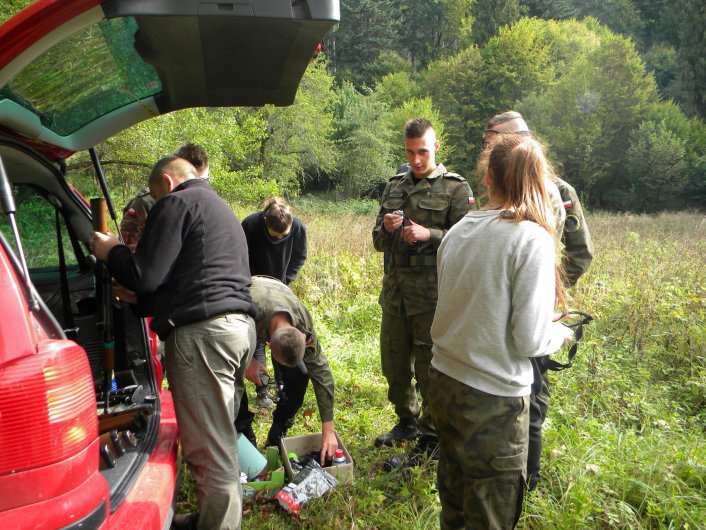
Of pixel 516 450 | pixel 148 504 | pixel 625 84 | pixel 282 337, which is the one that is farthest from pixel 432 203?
pixel 625 84

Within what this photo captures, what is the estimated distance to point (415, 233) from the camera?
10.3ft

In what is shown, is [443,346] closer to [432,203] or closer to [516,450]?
[516,450]

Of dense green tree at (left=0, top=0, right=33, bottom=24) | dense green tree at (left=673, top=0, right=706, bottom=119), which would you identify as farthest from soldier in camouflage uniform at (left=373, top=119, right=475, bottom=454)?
dense green tree at (left=673, top=0, right=706, bottom=119)

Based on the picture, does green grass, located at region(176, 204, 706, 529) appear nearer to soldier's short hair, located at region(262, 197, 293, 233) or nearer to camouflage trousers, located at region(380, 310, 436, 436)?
camouflage trousers, located at region(380, 310, 436, 436)

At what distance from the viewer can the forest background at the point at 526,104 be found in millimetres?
33781

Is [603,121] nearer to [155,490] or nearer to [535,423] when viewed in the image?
[535,423]

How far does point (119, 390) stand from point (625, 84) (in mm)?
45016

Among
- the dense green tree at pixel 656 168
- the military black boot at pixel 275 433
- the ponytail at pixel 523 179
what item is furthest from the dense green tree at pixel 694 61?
the ponytail at pixel 523 179

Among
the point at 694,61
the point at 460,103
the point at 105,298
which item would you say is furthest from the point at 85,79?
the point at 694,61

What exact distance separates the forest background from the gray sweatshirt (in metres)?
13.3

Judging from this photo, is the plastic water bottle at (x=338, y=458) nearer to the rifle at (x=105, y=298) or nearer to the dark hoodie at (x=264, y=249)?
the rifle at (x=105, y=298)

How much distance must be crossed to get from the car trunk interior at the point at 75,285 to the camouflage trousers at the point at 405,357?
1.51 m

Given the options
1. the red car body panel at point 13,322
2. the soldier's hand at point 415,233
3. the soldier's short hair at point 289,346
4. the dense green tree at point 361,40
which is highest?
the dense green tree at point 361,40

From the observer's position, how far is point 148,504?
5.71 ft
